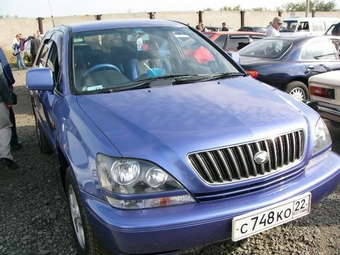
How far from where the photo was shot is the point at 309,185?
2303 mm

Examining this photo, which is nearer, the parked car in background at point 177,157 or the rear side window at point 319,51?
the parked car in background at point 177,157

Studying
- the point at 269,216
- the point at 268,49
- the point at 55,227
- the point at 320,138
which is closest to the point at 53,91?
the point at 55,227

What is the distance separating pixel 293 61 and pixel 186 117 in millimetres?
4669

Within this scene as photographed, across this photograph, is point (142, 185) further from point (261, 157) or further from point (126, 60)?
point (126, 60)

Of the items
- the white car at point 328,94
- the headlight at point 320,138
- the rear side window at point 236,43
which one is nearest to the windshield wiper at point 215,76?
the headlight at point 320,138

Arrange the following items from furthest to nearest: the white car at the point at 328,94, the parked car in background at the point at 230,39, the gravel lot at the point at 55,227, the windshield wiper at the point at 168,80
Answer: the parked car in background at the point at 230,39
the white car at the point at 328,94
the windshield wiper at the point at 168,80
the gravel lot at the point at 55,227

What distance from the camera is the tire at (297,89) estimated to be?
636 centimetres

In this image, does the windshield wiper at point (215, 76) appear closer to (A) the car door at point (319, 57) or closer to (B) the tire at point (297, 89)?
(B) the tire at point (297, 89)

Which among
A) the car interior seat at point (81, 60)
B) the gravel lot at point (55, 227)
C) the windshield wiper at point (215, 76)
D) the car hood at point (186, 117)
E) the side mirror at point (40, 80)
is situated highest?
the car interior seat at point (81, 60)

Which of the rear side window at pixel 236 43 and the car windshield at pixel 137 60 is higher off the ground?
the car windshield at pixel 137 60

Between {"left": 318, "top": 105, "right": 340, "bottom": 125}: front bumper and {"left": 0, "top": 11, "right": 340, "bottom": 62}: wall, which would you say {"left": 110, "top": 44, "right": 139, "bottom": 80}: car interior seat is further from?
{"left": 0, "top": 11, "right": 340, "bottom": 62}: wall

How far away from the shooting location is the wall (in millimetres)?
22891

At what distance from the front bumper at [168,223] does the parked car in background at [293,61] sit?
442 centimetres

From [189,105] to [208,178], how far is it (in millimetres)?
651
